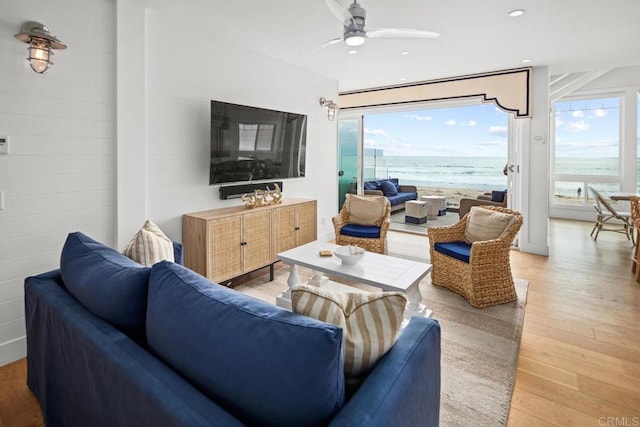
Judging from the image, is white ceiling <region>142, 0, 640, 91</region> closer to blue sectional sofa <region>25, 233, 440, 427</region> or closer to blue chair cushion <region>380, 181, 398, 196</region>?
blue sectional sofa <region>25, 233, 440, 427</region>

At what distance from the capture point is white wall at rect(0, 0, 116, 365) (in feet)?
7.43

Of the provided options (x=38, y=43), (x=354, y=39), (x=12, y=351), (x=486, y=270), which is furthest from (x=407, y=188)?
(x=12, y=351)

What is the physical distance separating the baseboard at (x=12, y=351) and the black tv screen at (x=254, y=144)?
190 cm

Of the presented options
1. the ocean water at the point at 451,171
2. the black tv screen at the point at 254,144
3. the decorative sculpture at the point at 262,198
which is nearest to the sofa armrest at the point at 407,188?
the ocean water at the point at 451,171

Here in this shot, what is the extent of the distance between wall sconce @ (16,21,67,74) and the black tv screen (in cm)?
132

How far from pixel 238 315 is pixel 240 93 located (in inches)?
136

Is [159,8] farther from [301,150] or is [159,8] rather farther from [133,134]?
[301,150]

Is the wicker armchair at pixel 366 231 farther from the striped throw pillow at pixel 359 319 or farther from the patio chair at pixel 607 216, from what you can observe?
the patio chair at pixel 607 216

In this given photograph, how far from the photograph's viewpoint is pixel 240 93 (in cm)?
395

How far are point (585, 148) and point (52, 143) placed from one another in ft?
27.9

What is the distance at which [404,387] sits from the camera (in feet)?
3.30

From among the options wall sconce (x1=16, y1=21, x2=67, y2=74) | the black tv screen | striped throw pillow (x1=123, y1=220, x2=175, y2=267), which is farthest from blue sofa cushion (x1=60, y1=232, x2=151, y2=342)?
the black tv screen

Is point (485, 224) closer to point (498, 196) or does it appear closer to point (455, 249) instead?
point (455, 249)

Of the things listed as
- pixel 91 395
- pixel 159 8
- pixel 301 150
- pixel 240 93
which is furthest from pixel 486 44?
pixel 91 395
